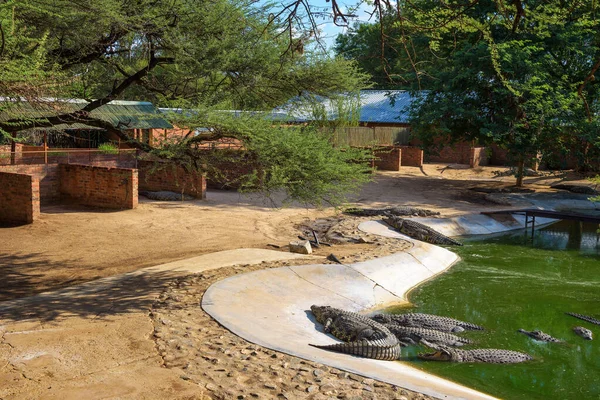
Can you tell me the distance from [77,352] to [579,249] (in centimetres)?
1426

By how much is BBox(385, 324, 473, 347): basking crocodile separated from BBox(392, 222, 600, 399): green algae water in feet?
0.61

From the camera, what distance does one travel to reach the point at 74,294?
8953 mm

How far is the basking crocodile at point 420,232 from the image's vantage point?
1594 cm

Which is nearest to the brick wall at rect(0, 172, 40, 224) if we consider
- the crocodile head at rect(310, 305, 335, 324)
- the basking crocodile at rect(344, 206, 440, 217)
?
the crocodile head at rect(310, 305, 335, 324)

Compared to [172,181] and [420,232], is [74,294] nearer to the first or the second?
[420,232]

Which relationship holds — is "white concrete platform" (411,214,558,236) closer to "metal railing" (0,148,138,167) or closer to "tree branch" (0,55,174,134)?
"metal railing" (0,148,138,167)

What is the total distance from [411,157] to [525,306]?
17.8 metres

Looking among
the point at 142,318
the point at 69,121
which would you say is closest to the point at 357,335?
the point at 142,318

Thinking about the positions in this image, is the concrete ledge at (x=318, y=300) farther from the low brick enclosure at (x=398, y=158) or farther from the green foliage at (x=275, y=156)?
the low brick enclosure at (x=398, y=158)

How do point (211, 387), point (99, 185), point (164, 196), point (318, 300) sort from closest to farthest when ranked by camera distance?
1. point (211, 387)
2. point (318, 300)
3. point (99, 185)
4. point (164, 196)

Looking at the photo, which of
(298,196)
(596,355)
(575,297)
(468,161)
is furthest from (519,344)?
(468,161)

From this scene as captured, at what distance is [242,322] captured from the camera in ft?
26.8

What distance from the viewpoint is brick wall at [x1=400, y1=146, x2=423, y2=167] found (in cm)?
2850

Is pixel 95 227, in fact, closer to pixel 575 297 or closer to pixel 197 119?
pixel 197 119
